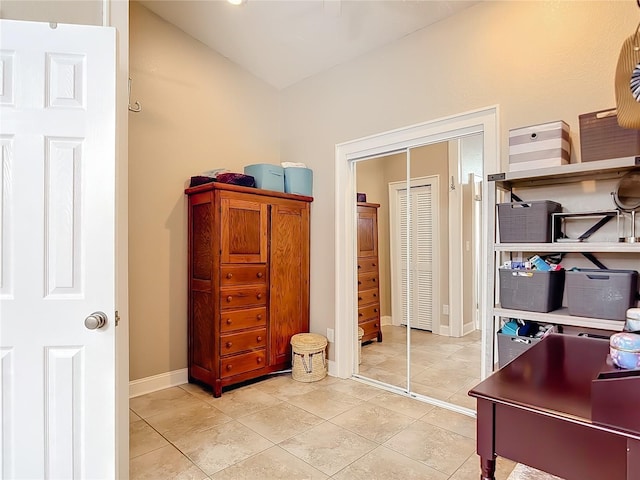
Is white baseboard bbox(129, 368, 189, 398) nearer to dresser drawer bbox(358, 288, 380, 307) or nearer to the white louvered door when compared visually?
dresser drawer bbox(358, 288, 380, 307)

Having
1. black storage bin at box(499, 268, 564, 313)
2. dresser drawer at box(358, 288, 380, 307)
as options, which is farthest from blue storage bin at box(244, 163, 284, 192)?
black storage bin at box(499, 268, 564, 313)

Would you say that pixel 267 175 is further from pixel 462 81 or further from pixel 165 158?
pixel 462 81

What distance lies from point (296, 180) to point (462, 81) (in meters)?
1.62

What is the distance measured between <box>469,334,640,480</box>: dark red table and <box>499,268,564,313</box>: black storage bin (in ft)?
3.21

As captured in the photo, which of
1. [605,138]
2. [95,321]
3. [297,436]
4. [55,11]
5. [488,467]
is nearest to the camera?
[488,467]

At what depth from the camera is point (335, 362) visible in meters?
3.36

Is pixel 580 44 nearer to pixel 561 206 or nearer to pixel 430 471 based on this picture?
pixel 561 206

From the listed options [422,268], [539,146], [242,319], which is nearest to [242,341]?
[242,319]

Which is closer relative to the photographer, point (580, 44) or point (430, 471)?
point (430, 471)

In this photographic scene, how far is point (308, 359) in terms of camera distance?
10.5ft

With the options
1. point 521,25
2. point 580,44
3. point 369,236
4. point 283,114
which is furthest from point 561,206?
point 283,114

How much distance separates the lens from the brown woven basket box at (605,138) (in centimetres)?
180

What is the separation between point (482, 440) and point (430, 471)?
1212 mm

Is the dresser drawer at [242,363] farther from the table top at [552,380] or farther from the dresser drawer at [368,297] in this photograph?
the table top at [552,380]
